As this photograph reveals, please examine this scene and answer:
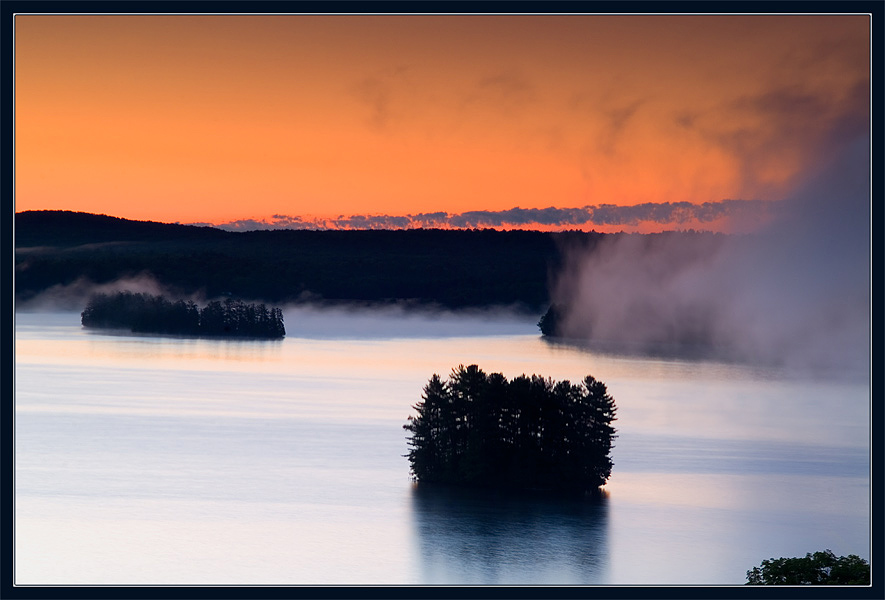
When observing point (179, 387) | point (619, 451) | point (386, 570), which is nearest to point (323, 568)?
point (386, 570)

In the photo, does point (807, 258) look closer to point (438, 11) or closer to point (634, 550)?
point (634, 550)

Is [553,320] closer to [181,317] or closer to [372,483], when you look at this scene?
[181,317]

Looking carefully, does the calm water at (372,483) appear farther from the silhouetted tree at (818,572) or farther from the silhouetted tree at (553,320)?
the silhouetted tree at (553,320)

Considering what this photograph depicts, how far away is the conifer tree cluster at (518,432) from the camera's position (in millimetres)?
16812

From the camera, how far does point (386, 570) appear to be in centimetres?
1287

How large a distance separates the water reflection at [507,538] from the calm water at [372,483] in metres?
0.05

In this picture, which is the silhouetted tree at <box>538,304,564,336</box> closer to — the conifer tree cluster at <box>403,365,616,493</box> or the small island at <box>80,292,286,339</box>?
the small island at <box>80,292,286,339</box>

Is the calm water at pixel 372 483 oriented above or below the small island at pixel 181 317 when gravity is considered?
below

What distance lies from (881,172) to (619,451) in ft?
55.7

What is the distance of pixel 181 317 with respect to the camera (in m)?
53.0

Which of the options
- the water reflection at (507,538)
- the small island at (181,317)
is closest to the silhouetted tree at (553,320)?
the small island at (181,317)

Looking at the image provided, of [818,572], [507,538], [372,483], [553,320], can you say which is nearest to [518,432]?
[507,538]

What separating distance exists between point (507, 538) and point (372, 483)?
5348 mm

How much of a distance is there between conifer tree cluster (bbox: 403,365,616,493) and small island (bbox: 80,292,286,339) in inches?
1347
